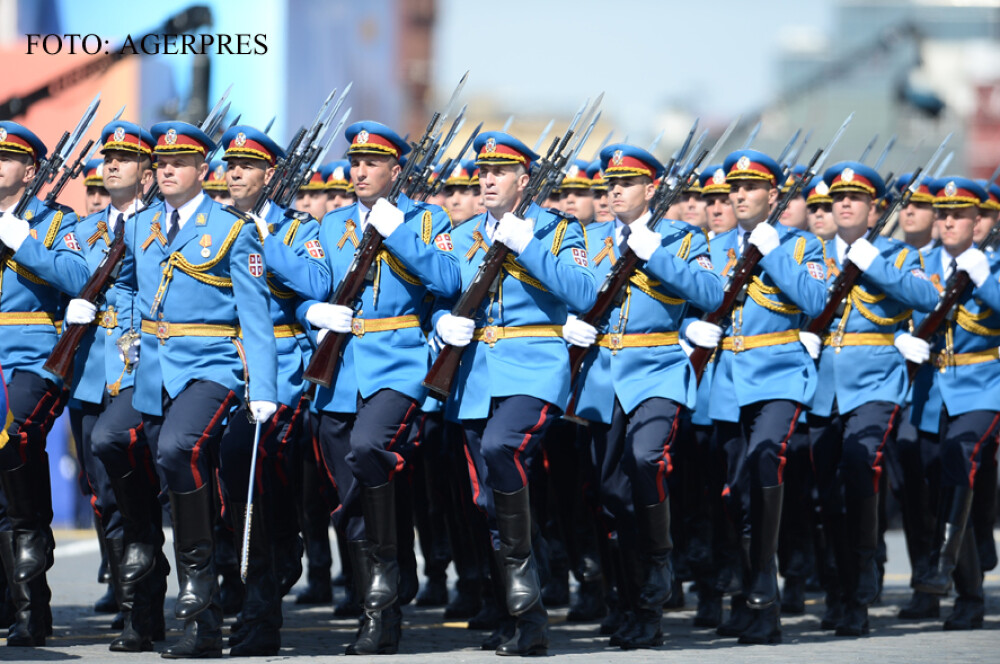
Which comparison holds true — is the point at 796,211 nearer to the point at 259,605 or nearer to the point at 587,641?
the point at 587,641

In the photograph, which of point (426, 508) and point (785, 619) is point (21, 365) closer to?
point (426, 508)

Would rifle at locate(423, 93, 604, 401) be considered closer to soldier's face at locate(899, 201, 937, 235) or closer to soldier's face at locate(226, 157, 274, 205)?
soldier's face at locate(226, 157, 274, 205)

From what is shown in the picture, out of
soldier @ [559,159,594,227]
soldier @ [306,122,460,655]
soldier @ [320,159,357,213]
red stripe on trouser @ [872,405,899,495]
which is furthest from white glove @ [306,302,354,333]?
soldier @ [559,159,594,227]

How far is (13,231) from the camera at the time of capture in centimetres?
800

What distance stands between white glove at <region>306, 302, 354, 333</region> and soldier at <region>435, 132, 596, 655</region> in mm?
376

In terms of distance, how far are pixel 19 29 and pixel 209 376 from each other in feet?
42.6

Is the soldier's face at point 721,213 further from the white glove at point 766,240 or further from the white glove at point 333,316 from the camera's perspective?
the white glove at point 333,316

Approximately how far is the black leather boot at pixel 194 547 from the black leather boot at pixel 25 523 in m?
0.86

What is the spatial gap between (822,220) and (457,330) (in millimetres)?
3084

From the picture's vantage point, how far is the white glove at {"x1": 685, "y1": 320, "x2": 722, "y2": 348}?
8.74 metres

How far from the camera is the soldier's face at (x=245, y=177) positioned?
8227 millimetres

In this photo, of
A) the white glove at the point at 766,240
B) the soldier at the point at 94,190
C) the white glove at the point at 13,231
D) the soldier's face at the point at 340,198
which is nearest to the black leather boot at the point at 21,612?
the white glove at the point at 13,231

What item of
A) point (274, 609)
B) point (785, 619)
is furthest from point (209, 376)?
point (785, 619)

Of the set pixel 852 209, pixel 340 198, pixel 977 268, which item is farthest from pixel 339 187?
pixel 977 268
